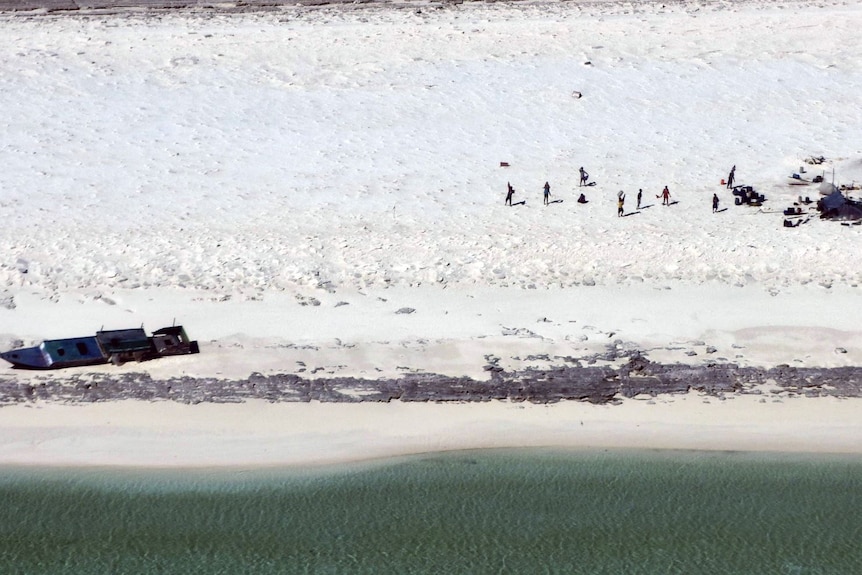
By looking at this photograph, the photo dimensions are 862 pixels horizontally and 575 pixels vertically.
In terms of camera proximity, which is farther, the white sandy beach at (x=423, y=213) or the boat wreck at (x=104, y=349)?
the boat wreck at (x=104, y=349)

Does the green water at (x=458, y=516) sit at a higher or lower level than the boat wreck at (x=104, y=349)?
lower

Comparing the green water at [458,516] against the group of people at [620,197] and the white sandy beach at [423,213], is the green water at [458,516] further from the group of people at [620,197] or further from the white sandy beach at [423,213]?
the group of people at [620,197]

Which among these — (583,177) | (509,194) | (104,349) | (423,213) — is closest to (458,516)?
(104,349)

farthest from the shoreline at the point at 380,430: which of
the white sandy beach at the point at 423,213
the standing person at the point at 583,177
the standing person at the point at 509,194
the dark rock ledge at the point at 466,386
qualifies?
the standing person at the point at 583,177

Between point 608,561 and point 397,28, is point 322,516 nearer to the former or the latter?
point 608,561

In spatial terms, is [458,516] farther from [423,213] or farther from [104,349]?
[423,213]

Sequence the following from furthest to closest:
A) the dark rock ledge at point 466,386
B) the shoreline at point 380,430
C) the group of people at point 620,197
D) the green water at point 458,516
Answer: the group of people at point 620,197
the dark rock ledge at point 466,386
the shoreline at point 380,430
the green water at point 458,516

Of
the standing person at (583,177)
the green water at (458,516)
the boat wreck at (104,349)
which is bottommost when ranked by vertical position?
the green water at (458,516)
